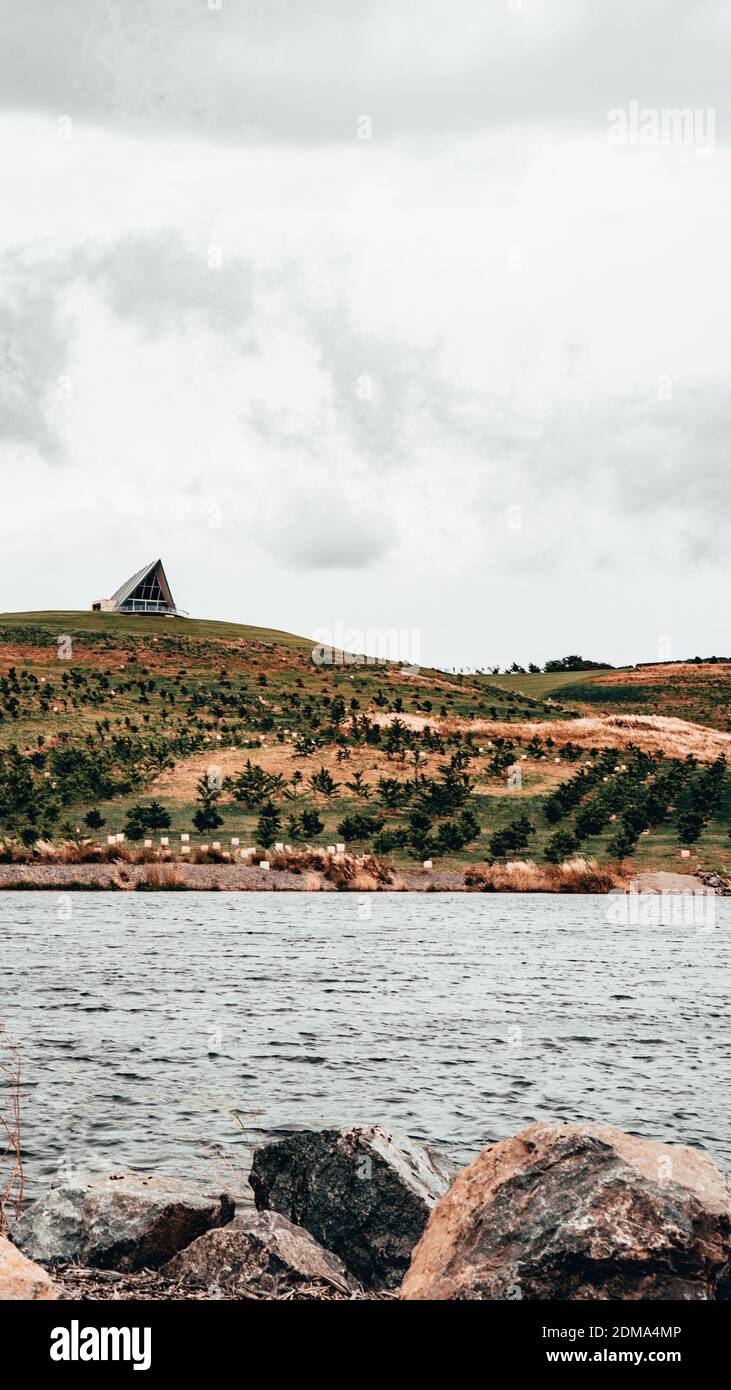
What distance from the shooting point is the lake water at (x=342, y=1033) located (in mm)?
13883

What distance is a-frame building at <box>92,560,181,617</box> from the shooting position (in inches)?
6516

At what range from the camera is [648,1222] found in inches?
333

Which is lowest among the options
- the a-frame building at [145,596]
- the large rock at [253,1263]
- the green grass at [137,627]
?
the large rock at [253,1263]

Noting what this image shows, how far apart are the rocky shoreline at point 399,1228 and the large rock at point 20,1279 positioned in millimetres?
12

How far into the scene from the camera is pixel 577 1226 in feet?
27.7

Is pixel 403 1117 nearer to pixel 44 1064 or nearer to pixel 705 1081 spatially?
pixel 705 1081

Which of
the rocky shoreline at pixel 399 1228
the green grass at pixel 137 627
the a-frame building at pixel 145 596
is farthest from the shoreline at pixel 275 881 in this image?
the a-frame building at pixel 145 596

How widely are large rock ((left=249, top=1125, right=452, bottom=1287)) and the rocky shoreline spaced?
0.01m

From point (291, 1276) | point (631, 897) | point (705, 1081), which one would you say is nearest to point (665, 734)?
point (631, 897)

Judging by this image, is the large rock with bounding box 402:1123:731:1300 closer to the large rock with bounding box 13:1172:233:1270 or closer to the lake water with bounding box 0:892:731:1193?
the large rock with bounding box 13:1172:233:1270

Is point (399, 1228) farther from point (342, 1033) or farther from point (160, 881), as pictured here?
point (160, 881)

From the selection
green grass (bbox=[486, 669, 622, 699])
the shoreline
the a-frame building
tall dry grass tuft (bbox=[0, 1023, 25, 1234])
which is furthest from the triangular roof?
tall dry grass tuft (bbox=[0, 1023, 25, 1234])

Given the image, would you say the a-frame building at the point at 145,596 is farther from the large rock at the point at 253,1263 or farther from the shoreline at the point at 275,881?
the large rock at the point at 253,1263
